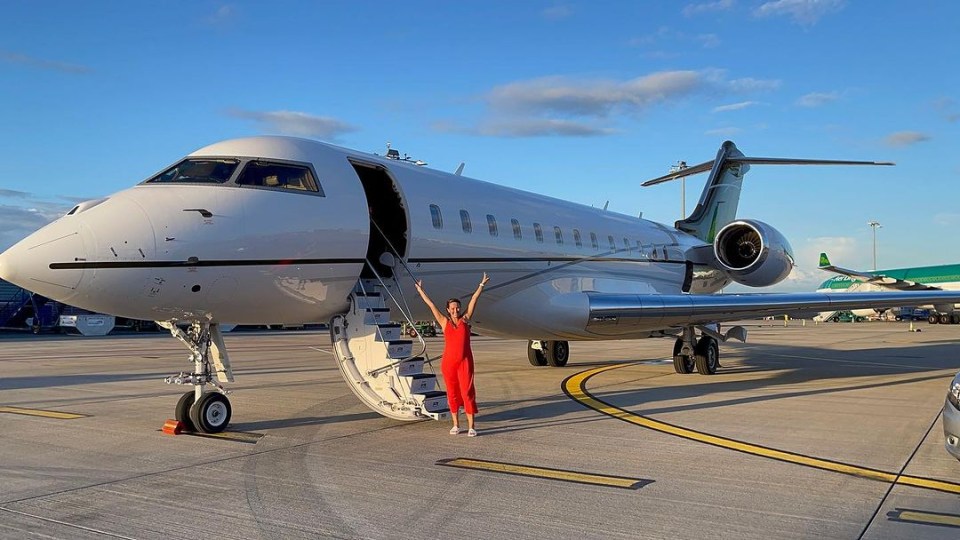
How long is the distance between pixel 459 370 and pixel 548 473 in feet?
7.27

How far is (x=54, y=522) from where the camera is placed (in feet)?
16.8

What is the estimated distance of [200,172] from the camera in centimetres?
870

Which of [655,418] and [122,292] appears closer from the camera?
[122,292]

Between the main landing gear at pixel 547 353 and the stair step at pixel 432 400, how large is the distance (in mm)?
9328

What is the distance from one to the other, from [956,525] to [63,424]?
30.6 ft

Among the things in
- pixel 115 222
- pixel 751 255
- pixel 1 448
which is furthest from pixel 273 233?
pixel 751 255

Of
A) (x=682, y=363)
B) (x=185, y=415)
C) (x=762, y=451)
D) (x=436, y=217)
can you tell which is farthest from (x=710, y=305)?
(x=185, y=415)

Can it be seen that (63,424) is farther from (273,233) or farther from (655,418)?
(655,418)

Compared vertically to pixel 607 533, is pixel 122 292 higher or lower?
higher

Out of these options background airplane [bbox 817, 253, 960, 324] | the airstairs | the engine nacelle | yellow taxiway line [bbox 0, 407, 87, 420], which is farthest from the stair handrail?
background airplane [bbox 817, 253, 960, 324]

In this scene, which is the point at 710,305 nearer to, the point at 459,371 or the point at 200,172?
the point at 459,371

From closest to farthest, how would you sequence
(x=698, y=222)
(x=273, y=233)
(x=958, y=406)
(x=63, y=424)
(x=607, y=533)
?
1. (x=607, y=533)
2. (x=958, y=406)
3. (x=273, y=233)
4. (x=63, y=424)
5. (x=698, y=222)

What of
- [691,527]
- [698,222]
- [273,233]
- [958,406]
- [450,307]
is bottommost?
[691,527]

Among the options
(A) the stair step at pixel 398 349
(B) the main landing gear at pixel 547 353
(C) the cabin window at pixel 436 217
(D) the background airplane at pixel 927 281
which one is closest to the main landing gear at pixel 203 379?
(A) the stair step at pixel 398 349
